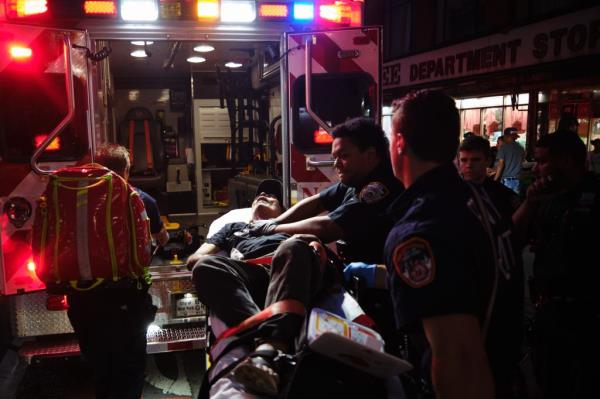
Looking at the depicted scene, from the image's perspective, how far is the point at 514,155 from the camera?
33.0ft

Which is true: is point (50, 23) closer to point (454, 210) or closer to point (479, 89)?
point (454, 210)

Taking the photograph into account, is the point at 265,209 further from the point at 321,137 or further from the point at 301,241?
the point at 301,241

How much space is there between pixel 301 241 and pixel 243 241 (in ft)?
2.50

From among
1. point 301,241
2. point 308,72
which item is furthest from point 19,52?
point 301,241

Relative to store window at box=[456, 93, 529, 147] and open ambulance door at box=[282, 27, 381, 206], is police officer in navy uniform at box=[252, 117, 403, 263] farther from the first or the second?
store window at box=[456, 93, 529, 147]

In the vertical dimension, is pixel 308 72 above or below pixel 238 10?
below

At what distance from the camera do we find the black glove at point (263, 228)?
3.29m

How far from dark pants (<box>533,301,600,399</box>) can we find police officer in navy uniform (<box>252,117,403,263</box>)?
0.95 meters

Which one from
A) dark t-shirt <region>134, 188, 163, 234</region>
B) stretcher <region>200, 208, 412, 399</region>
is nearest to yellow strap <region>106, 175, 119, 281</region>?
dark t-shirt <region>134, 188, 163, 234</region>

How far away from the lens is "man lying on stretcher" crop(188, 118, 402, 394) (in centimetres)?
252

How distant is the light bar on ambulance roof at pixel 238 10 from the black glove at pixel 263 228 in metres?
1.44

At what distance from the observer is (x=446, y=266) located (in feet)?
4.92

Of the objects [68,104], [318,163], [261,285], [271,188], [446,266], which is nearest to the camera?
[446,266]

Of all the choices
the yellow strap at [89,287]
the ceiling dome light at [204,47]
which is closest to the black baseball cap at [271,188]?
the ceiling dome light at [204,47]
